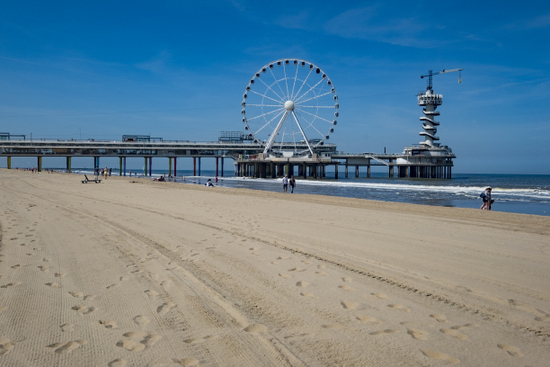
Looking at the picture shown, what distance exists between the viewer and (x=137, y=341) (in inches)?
97.6

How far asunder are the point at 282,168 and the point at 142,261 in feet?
208

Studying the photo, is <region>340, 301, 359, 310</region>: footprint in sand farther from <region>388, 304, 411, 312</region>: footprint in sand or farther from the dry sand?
<region>388, 304, 411, 312</region>: footprint in sand

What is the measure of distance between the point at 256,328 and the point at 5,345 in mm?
1647

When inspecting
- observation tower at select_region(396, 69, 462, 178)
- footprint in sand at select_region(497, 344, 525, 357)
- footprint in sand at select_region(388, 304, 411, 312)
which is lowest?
footprint in sand at select_region(497, 344, 525, 357)

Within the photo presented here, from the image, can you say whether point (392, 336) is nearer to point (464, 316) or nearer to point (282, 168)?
point (464, 316)

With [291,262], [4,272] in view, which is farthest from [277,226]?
[4,272]

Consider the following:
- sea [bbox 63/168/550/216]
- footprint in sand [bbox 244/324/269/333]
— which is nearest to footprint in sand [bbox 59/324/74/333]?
footprint in sand [bbox 244/324/269/333]

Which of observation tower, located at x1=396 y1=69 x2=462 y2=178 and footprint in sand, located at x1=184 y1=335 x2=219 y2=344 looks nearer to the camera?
footprint in sand, located at x1=184 y1=335 x2=219 y2=344

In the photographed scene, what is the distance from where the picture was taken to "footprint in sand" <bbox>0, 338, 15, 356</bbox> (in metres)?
2.31

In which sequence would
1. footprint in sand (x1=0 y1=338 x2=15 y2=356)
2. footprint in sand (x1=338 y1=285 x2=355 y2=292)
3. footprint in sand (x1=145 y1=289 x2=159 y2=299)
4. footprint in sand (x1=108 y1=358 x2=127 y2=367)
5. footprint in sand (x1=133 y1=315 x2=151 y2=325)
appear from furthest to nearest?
footprint in sand (x1=338 y1=285 x2=355 y2=292), footprint in sand (x1=145 y1=289 x2=159 y2=299), footprint in sand (x1=133 y1=315 x2=151 y2=325), footprint in sand (x1=0 y1=338 x2=15 y2=356), footprint in sand (x1=108 y1=358 x2=127 y2=367)

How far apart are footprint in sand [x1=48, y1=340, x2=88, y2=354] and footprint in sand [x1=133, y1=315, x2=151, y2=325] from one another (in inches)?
15.7

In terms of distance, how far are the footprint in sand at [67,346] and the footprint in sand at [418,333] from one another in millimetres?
2246

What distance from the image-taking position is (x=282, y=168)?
2665 inches

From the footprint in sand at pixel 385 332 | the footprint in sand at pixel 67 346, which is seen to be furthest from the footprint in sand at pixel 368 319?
the footprint in sand at pixel 67 346
